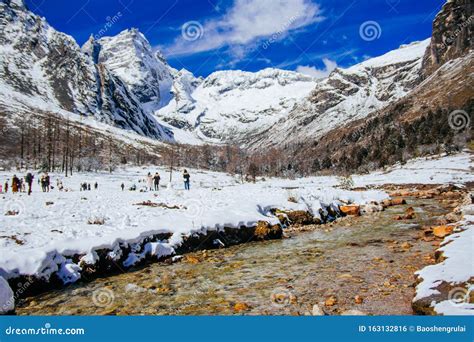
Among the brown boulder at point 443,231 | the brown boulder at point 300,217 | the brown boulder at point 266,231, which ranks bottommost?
the brown boulder at point 443,231

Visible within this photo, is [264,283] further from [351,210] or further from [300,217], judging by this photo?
[351,210]

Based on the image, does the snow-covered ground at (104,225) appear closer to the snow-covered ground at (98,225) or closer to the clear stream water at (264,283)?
the snow-covered ground at (98,225)

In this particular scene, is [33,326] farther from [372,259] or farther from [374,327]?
[372,259]

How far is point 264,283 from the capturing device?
35.8 ft

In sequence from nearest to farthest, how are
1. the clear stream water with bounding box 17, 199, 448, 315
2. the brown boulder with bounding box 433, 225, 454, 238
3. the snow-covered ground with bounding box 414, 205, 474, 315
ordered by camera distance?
the snow-covered ground with bounding box 414, 205, 474, 315
the clear stream water with bounding box 17, 199, 448, 315
the brown boulder with bounding box 433, 225, 454, 238

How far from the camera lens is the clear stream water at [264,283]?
30.1ft

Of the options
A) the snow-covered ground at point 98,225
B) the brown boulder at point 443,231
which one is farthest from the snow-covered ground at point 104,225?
the brown boulder at point 443,231

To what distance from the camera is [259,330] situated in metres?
7.32

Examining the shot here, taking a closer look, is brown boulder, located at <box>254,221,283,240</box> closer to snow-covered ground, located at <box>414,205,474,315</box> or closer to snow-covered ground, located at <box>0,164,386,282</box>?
snow-covered ground, located at <box>0,164,386,282</box>

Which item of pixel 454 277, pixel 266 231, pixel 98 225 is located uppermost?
pixel 98 225

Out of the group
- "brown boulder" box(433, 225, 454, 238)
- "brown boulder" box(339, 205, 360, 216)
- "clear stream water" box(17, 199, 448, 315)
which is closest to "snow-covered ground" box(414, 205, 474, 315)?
"clear stream water" box(17, 199, 448, 315)

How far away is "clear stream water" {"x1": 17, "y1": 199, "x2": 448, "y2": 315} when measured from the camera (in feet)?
30.1

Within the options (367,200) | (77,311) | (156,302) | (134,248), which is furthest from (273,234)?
(367,200)

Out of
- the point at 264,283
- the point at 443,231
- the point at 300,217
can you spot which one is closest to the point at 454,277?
the point at 264,283
